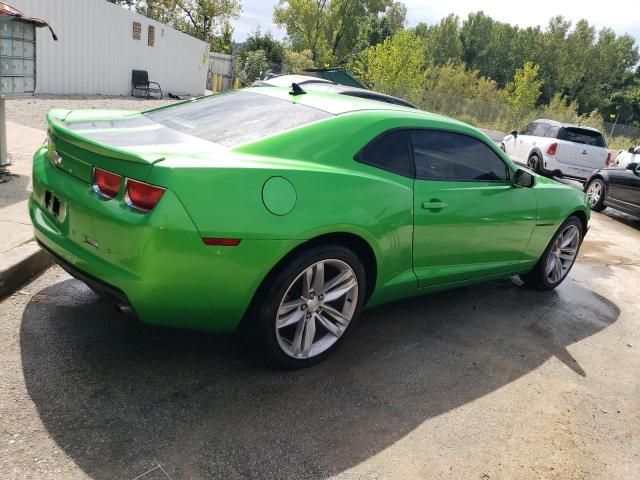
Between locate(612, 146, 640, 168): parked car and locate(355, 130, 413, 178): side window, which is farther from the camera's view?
locate(612, 146, 640, 168): parked car

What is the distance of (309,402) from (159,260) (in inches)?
43.9

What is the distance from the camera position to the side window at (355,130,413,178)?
3.28 metres

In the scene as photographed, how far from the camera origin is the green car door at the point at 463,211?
11.7ft

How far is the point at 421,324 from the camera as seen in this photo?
412 cm

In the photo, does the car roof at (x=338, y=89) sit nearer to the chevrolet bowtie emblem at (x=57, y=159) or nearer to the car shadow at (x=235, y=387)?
the car shadow at (x=235, y=387)

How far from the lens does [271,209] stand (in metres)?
2.67

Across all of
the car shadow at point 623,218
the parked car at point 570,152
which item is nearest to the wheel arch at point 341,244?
the car shadow at point 623,218

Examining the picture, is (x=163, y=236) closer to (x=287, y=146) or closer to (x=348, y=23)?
(x=287, y=146)

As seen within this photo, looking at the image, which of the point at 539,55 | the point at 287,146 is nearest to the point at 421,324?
the point at 287,146

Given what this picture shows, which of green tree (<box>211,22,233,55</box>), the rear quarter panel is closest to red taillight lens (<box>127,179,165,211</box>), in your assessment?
the rear quarter panel

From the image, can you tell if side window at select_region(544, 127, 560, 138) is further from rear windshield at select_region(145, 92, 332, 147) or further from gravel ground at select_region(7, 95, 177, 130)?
rear windshield at select_region(145, 92, 332, 147)

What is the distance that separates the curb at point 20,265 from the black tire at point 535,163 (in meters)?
12.2

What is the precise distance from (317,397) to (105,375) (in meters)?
1.12

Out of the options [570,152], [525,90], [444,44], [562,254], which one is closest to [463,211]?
[562,254]
